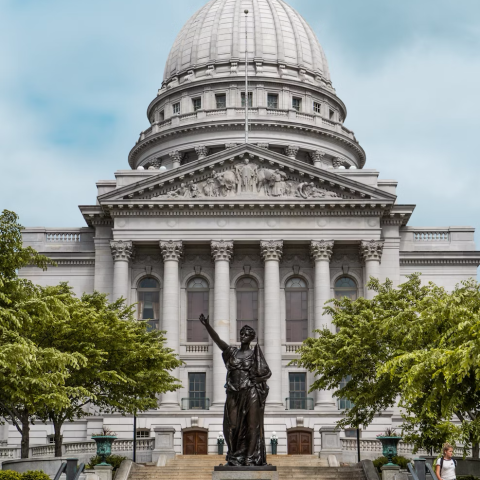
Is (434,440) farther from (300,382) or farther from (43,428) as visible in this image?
(43,428)

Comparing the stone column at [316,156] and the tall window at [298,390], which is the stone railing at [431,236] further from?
the stone column at [316,156]

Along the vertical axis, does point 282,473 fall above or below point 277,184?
below

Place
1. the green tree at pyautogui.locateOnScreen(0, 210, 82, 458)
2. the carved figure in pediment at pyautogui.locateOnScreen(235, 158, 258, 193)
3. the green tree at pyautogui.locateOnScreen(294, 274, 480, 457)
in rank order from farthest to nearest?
the carved figure in pediment at pyautogui.locateOnScreen(235, 158, 258, 193), the green tree at pyautogui.locateOnScreen(0, 210, 82, 458), the green tree at pyautogui.locateOnScreen(294, 274, 480, 457)

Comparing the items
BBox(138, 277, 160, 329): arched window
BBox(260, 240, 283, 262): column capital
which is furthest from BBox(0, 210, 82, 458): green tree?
BBox(138, 277, 160, 329): arched window

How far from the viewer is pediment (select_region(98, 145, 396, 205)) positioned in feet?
203

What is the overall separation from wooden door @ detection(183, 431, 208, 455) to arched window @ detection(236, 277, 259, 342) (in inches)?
331

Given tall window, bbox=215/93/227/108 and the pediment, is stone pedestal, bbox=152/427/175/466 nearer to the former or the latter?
the pediment

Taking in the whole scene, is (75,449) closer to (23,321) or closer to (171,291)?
(23,321)

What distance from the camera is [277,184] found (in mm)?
62781

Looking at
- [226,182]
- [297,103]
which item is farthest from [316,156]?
[226,182]

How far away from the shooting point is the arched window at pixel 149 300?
208ft

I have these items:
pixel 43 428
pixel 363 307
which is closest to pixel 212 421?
pixel 43 428

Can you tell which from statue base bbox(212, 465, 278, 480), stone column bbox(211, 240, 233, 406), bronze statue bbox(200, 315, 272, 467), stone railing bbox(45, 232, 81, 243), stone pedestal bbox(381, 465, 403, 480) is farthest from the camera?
stone railing bbox(45, 232, 81, 243)

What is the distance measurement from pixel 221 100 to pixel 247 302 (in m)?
29.9
